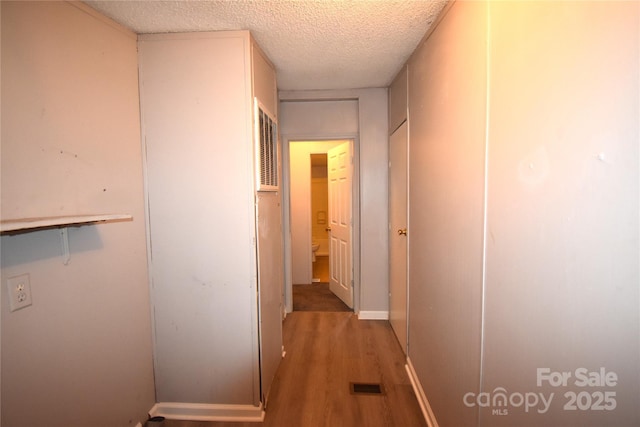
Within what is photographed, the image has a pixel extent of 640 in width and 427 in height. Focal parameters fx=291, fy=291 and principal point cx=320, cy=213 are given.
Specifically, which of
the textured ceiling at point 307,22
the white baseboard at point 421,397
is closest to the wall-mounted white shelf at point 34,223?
the textured ceiling at point 307,22

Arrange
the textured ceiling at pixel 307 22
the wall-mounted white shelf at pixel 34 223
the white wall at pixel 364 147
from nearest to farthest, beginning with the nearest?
1. the wall-mounted white shelf at pixel 34 223
2. the textured ceiling at pixel 307 22
3. the white wall at pixel 364 147

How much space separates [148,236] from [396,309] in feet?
7.33

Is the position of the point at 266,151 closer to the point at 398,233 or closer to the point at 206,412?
the point at 398,233

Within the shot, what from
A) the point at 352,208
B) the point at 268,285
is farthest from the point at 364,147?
the point at 268,285

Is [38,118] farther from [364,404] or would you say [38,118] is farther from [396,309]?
[396,309]

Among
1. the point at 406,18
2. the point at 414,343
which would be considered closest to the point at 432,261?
the point at 414,343

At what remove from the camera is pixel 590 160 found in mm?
760

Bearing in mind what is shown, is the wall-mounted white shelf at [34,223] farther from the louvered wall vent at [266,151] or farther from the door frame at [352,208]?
the door frame at [352,208]

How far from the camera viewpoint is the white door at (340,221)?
11.5 ft

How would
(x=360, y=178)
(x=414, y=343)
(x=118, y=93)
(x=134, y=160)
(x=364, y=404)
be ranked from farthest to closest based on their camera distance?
(x=360, y=178)
(x=414, y=343)
(x=364, y=404)
(x=134, y=160)
(x=118, y=93)

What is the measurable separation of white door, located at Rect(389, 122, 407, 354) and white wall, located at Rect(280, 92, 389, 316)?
0.12 m

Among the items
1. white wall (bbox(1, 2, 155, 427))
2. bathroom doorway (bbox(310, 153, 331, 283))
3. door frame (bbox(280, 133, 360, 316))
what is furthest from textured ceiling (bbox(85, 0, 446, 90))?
bathroom doorway (bbox(310, 153, 331, 283))

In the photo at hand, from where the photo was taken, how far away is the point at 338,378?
2234 mm

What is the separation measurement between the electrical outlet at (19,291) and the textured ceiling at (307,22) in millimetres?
1346
